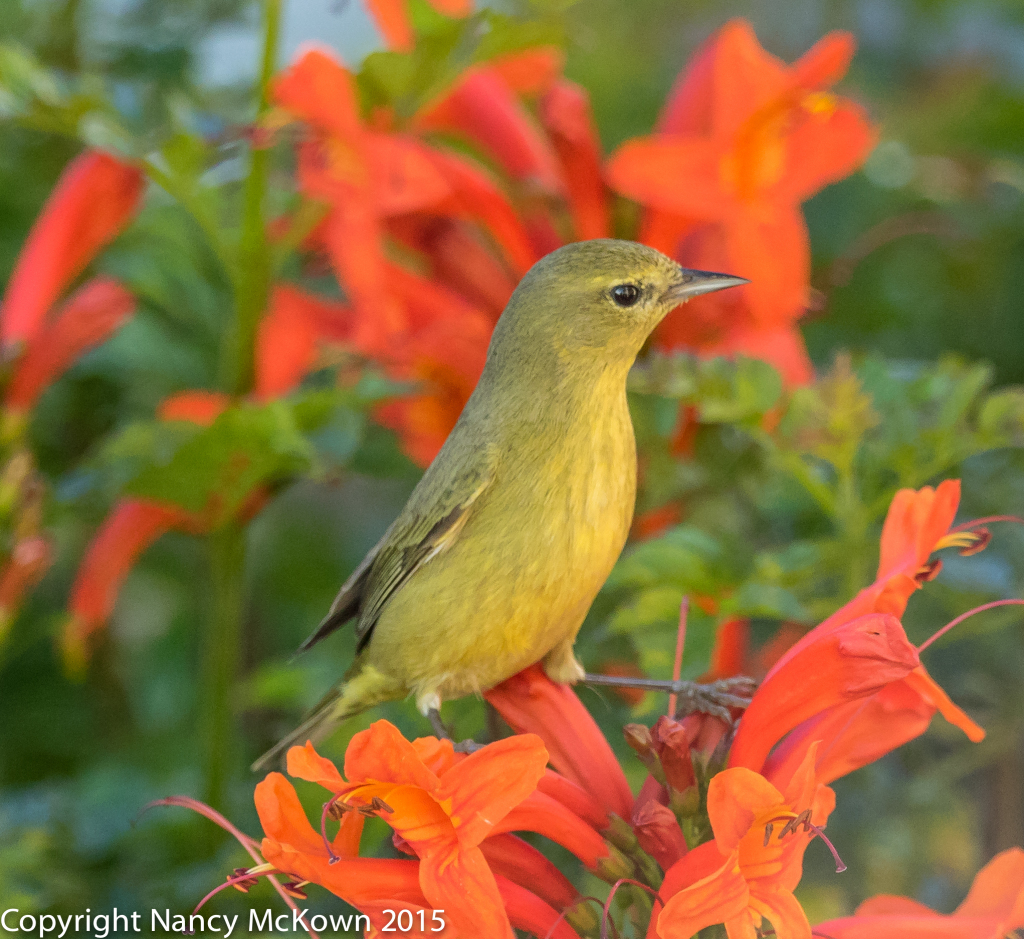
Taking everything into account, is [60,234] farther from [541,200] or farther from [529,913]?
[529,913]

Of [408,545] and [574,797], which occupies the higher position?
[408,545]

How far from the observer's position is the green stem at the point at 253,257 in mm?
991

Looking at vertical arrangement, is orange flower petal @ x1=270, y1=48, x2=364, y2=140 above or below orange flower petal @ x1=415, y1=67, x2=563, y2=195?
above

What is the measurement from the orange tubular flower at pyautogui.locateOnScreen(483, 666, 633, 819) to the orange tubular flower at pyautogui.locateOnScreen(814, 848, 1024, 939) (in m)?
0.14

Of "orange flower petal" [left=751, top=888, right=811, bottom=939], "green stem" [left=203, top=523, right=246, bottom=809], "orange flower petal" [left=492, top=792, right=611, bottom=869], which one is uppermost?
"orange flower petal" [left=751, top=888, right=811, bottom=939]

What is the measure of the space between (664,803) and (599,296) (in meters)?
0.27

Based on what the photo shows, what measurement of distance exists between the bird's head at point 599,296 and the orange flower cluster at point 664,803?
17 cm

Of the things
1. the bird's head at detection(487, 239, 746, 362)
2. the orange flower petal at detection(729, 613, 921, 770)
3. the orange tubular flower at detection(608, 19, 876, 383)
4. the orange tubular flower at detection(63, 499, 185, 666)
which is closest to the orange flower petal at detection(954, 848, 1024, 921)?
the orange flower petal at detection(729, 613, 921, 770)

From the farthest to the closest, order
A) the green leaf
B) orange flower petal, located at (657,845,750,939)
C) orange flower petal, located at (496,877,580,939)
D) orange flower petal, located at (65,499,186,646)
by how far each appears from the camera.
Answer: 1. orange flower petal, located at (65,499,186,646)
2. the green leaf
3. orange flower petal, located at (496,877,580,939)
4. orange flower petal, located at (657,845,750,939)

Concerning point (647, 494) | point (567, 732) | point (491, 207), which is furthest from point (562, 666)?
point (491, 207)

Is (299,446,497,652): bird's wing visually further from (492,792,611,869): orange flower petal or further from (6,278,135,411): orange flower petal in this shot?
(6,278,135,411): orange flower petal

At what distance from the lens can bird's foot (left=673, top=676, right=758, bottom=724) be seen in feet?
2.01

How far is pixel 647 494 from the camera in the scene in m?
0.98

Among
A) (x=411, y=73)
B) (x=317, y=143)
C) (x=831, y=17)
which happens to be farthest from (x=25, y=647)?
(x=831, y=17)
